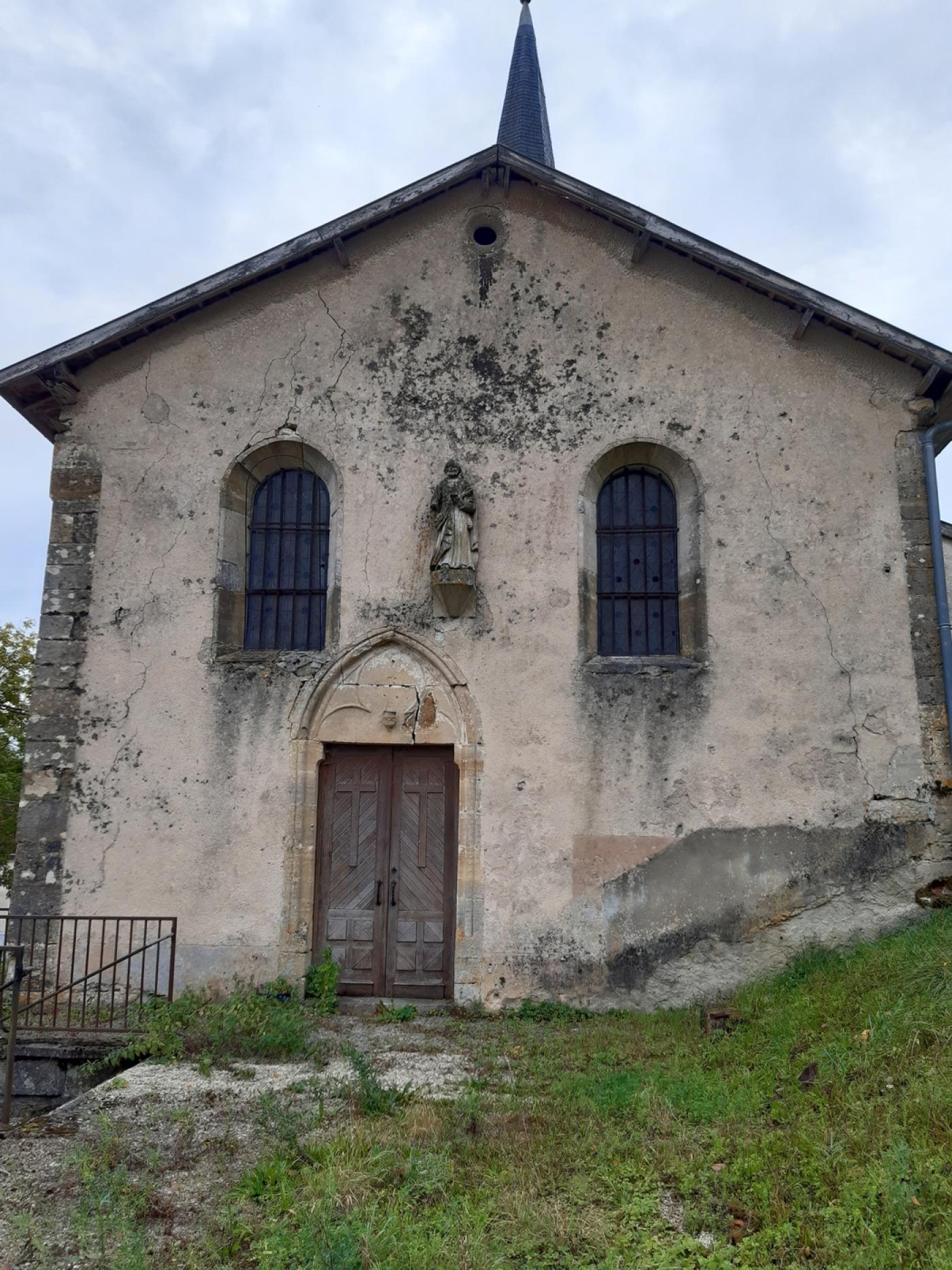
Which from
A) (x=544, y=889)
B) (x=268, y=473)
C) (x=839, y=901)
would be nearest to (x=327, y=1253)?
(x=544, y=889)

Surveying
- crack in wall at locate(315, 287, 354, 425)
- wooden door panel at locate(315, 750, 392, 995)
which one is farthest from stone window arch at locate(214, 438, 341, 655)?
wooden door panel at locate(315, 750, 392, 995)

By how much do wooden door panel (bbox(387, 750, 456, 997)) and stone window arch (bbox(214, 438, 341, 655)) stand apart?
156 centimetres

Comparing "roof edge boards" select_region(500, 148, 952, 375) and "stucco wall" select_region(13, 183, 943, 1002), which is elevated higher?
"roof edge boards" select_region(500, 148, 952, 375)

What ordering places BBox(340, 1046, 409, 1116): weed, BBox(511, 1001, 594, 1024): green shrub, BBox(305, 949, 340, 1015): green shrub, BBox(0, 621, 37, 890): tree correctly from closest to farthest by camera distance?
1. BBox(340, 1046, 409, 1116): weed
2. BBox(511, 1001, 594, 1024): green shrub
3. BBox(305, 949, 340, 1015): green shrub
4. BBox(0, 621, 37, 890): tree

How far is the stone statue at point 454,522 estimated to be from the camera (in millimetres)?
8773

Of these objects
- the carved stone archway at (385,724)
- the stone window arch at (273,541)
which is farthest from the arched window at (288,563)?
the carved stone archway at (385,724)

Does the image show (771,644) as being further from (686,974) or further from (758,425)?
(686,974)

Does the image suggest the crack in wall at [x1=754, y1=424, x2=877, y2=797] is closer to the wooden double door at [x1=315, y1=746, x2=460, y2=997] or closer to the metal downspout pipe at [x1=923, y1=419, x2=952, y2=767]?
the metal downspout pipe at [x1=923, y1=419, x2=952, y2=767]

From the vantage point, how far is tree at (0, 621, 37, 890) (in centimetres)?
1822

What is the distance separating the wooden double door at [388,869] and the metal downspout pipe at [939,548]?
175 inches

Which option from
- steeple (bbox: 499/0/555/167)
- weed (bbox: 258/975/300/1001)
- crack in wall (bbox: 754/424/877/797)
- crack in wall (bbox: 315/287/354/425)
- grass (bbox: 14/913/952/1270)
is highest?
steeple (bbox: 499/0/555/167)

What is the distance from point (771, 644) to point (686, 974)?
3.00 meters

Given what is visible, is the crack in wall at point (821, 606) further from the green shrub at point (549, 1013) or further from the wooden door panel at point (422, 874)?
the wooden door panel at point (422, 874)

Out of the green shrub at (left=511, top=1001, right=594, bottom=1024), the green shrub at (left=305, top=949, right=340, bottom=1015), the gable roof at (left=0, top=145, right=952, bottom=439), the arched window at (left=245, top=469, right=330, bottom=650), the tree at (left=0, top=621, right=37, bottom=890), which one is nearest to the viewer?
the green shrub at (left=511, top=1001, right=594, bottom=1024)
